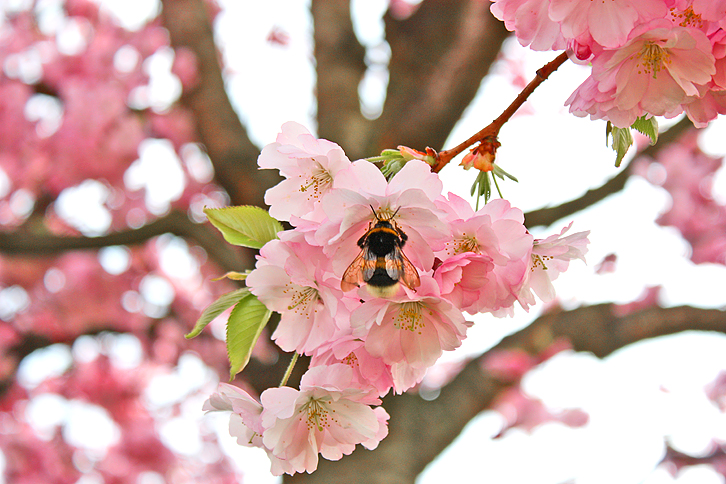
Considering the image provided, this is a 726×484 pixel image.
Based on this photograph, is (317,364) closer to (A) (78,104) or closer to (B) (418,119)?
(B) (418,119)

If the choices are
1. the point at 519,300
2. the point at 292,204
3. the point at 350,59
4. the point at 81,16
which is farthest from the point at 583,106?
the point at 81,16

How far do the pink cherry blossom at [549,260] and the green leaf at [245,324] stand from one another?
0.28m

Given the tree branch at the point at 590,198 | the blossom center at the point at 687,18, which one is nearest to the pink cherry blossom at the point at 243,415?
the blossom center at the point at 687,18

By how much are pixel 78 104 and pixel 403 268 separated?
467 centimetres

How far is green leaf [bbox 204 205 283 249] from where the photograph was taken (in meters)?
0.62

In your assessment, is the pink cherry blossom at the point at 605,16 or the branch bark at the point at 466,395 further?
the branch bark at the point at 466,395

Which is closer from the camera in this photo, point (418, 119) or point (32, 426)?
point (418, 119)

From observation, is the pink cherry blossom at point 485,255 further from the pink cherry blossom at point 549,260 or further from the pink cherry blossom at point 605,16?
A: the pink cherry blossom at point 605,16

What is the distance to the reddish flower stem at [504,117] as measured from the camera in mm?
559

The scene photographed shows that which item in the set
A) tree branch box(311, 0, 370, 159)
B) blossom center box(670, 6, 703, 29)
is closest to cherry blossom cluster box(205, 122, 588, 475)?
blossom center box(670, 6, 703, 29)

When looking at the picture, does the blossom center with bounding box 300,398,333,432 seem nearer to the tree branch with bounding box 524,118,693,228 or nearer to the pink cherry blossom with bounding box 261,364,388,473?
the pink cherry blossom with bounding box 261,364,388,473

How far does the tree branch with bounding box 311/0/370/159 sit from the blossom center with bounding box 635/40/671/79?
1888 mm

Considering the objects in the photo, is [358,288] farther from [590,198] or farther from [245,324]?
[590,198]

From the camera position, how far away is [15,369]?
4098 millimetres
